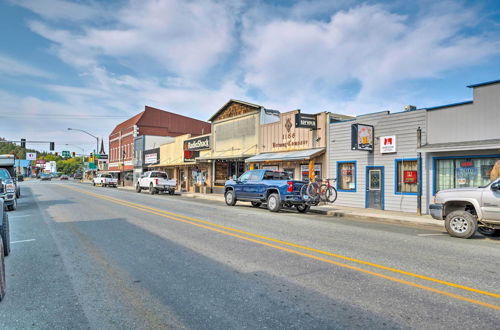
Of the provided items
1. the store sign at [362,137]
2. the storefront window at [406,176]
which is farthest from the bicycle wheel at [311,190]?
the storefront window at [406,176]

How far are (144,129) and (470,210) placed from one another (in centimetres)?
4887

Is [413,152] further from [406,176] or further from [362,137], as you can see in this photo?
[362,137]

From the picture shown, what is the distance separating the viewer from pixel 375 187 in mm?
16969

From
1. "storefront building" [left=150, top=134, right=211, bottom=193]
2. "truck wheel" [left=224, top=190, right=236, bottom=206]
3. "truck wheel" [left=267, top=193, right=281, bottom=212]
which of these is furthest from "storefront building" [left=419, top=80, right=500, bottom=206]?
"storefront building" [left=150, top=134, right=211, bottom=193]

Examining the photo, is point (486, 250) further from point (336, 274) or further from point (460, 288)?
point (336, 274)

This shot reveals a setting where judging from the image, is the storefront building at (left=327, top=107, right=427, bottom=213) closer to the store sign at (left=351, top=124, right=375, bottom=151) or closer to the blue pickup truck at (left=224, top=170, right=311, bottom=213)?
the store sign at (left=351, top=124, right=375, bottom=151)

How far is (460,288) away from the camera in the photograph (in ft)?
15.7

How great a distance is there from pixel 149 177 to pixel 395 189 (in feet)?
68.9

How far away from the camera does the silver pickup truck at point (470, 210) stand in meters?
8.65

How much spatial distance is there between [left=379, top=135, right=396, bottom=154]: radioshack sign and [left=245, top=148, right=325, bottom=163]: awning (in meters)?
3.57

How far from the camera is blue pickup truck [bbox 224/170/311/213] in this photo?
1459 cm

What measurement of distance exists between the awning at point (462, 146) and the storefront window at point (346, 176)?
13.1 ft

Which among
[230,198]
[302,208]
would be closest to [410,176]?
[302,208]

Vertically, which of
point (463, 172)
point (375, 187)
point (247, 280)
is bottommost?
point (247, 280)
